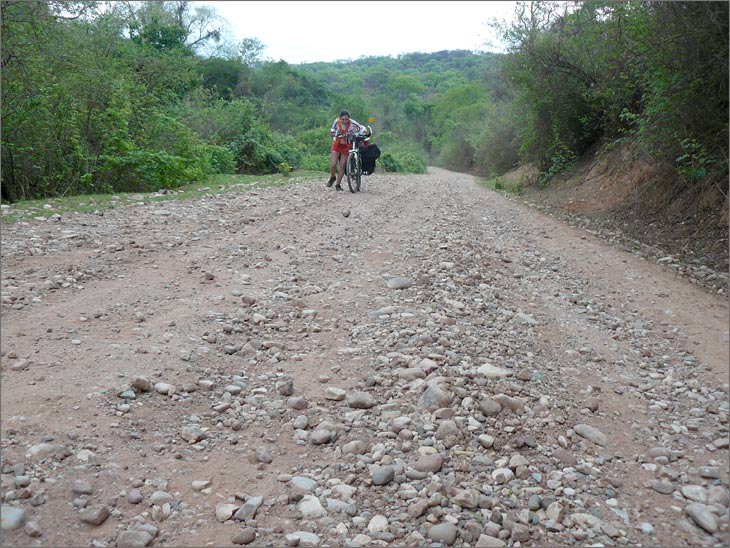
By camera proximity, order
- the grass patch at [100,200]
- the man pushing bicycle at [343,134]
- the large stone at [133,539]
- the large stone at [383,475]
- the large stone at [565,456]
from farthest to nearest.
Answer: the man pushing bicycle at [343,134]
the grass patch at [100,200]
the large stone at [565,456]
the large stone at [383,475]
the large stone at [133,539]

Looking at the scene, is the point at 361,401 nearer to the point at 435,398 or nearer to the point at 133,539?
the point at 435,398

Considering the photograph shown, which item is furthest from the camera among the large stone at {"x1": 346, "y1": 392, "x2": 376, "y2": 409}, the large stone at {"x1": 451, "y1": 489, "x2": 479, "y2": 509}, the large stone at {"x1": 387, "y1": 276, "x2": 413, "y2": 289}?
the large stone at {"x1": 387, "y1": 276, "x2": 413, "y2": 289}

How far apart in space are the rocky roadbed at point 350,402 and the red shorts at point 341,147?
6.52 metres

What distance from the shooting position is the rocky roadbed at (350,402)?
7.66 ft

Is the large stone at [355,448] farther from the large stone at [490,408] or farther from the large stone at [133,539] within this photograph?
the large stone at [133,539]

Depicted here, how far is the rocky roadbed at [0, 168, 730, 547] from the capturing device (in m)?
2.34

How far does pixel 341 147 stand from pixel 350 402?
9.45 meters

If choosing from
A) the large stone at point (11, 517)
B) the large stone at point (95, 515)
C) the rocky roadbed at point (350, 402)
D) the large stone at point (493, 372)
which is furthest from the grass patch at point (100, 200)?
the large stone at point (493, 372)

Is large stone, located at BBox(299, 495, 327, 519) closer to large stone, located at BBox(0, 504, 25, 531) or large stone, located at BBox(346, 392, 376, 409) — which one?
large stone, located at BBox(346, 392, 376, 409)

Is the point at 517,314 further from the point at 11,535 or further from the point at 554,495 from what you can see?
the point at 11,535

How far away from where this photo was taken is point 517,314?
15.1ft

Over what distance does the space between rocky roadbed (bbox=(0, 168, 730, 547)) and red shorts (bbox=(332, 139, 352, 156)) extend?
6522 millimetres

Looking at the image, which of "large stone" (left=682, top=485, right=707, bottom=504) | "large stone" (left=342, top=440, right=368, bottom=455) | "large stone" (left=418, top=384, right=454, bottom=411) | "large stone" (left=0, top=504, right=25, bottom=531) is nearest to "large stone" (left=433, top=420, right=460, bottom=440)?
"large stone" (left=418, top=384, right=454, bottom=411)

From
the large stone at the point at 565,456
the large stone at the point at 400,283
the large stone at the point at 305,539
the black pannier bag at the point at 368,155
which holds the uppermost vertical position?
the black pannier bag at the point at 368,155
